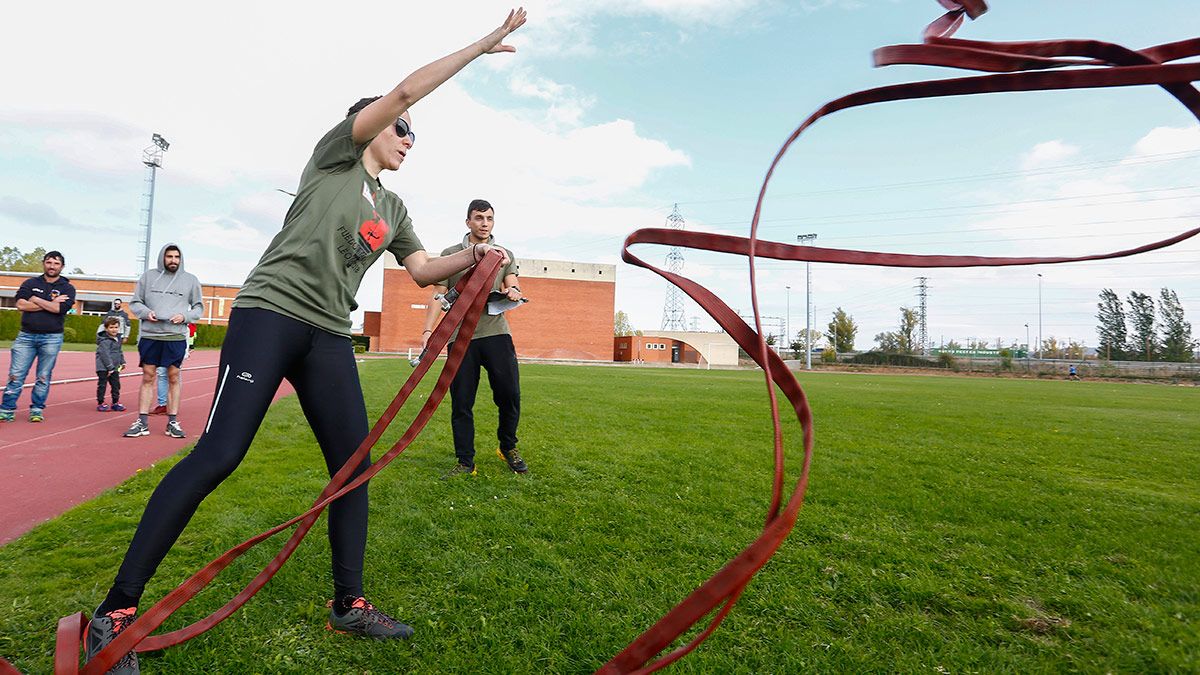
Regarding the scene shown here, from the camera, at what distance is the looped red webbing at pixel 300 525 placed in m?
1.78

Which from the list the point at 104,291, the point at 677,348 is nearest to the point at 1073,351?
the point at 677,348

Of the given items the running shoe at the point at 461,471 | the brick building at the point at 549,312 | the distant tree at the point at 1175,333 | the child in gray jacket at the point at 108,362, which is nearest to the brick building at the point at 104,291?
the brick building at the point at 549,312

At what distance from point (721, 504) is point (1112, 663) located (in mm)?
2511

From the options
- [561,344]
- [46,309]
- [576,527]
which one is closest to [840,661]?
[576,527]

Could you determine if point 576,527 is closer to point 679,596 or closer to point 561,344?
point 679,596

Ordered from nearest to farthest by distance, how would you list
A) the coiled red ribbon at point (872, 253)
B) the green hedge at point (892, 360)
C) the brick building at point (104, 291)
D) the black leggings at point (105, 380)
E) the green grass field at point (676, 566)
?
the coiled red ribbon at point (872, 253) → the green grass field at point (676, 566) → the black leggings at point (105, 380) → the green hedge at point (892, 360) → the brick building at point (104, 291)

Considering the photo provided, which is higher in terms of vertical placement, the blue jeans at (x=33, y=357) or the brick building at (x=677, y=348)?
the brick building at (x=677, y=348)

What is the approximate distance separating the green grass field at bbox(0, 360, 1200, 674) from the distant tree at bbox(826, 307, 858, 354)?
300 ft

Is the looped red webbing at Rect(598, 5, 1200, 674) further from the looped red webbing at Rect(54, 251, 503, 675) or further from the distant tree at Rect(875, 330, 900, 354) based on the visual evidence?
the distant tree at Rect(875, 330, 900, 354)

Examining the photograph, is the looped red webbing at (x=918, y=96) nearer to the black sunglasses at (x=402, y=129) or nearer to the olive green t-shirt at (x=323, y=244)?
the olive green t-shirt at (x=323, y=244)

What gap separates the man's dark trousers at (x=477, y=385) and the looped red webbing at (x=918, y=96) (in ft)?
13.4

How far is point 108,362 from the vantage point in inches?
362

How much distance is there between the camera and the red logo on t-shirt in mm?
2654

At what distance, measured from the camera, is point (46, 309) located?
26.2 feet
